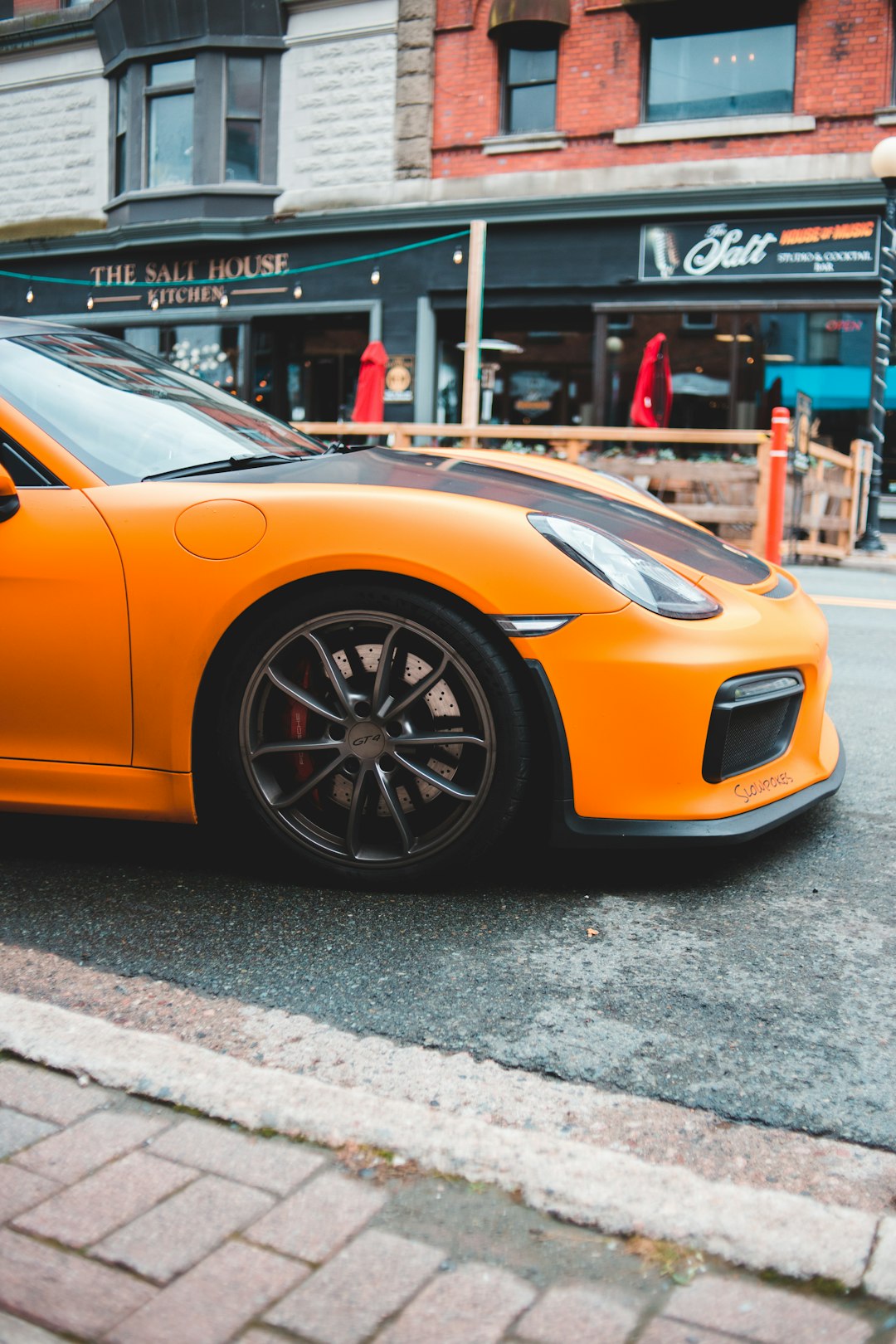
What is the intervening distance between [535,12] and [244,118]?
184 inches

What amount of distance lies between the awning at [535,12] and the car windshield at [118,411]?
1517 cm

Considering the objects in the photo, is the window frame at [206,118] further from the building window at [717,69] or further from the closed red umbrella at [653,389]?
the closed red umbrella at [653,389]

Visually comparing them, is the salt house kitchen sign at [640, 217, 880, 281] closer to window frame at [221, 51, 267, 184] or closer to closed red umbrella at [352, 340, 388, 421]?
closed red umbrella at [352, 340, 388, 421]

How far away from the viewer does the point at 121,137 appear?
19.9 meters

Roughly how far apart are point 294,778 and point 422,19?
56.2 ft

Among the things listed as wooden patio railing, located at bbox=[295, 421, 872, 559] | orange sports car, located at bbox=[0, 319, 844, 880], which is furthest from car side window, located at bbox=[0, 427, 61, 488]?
wooden patio railing, located at bbox=[295, 421, 872, 559]

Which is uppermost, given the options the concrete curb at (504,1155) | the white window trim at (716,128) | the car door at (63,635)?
the white window trim at (716,128)

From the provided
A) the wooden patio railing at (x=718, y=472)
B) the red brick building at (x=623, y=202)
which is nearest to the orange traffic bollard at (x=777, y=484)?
the wooden patio railing at (x=718, y=472)

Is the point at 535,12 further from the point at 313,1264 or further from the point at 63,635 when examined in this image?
the point at 313,1264

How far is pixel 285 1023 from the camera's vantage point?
224 centimetres

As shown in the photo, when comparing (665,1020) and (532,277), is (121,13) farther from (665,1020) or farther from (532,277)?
(665,1020)

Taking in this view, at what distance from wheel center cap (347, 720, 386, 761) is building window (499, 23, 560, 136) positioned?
16071mm

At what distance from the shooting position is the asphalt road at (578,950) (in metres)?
2.11

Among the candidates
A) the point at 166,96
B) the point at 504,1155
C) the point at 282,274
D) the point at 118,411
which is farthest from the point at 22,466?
the point at 166,96
